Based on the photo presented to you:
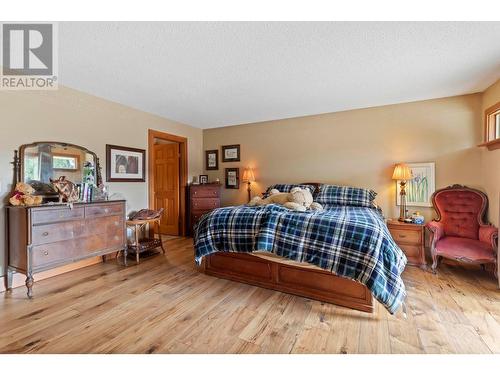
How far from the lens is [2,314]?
1.86 m

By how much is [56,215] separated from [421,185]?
4585 mm

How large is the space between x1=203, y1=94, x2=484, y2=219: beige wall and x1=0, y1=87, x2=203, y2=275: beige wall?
169cm

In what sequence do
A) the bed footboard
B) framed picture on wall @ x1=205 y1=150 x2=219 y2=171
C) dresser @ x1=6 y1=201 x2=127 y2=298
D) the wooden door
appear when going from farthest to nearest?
framed picture on wall @ x1=205 y1=150 x2=219 y2=171 < the wooden door < dresser @ x1=6 y1=201 x2=127 y2=298 < the bed footboard

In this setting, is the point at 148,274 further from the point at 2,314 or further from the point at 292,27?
the point at 292,27

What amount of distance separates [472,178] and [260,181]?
123 inches

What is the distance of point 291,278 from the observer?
2219 mm

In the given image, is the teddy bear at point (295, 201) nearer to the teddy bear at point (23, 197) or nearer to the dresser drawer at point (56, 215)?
the dresser drawer at point (56, 215)

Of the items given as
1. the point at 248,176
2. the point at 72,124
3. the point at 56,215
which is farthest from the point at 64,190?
the point at 248,176

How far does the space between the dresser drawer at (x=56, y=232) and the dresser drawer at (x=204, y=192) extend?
1.95m

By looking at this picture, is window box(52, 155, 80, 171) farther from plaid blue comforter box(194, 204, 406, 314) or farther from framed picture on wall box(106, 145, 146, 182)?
plaid blue comforter box(194, 204, 406, 314)

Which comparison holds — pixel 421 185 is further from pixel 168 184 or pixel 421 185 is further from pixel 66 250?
pixel 66 250

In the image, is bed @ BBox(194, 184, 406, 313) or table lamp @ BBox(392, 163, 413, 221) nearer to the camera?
bed @ BBox(194, 184, 406, 313)

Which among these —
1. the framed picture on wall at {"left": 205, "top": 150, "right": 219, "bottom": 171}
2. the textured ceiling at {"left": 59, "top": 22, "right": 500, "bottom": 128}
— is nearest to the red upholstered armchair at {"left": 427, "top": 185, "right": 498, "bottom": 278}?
the textured ceiling at {"left": 59, "top": 22, "right": 500, "bottom": 128}

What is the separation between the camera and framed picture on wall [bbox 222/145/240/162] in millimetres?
4688
